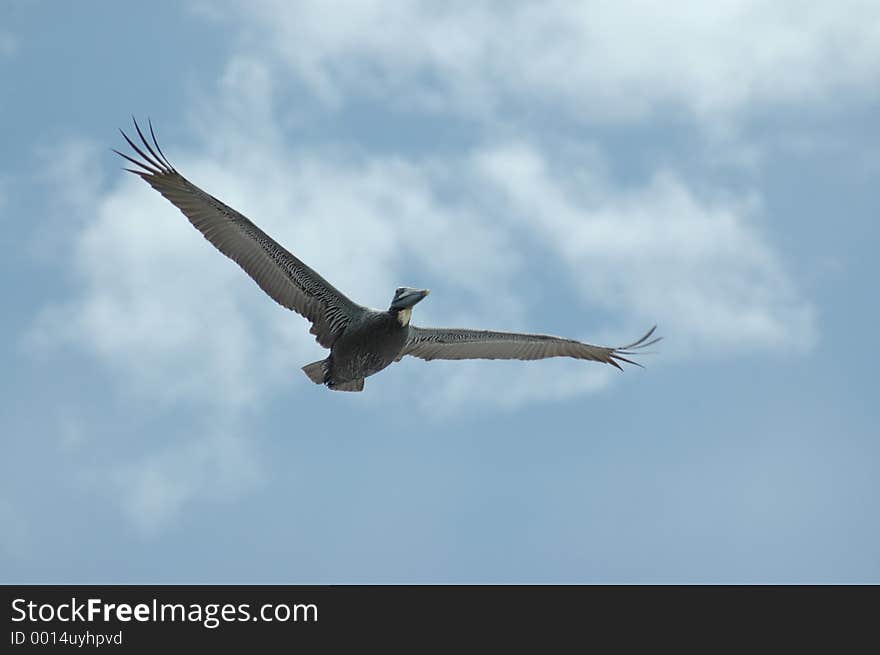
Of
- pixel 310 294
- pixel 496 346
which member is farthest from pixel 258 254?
pixel 496 346

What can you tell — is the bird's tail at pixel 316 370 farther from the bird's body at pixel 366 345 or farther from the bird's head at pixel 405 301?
the bird's head at pixel 405 301

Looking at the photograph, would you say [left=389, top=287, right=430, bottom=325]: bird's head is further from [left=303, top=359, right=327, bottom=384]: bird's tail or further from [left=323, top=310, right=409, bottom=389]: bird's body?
[left=303, top=359, right=327, bottom=384]: bird's tail

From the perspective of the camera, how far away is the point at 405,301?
18250 mm

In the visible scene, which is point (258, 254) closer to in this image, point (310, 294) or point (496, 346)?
point (310, 294)

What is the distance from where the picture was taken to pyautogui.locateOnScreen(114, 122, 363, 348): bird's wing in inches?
708

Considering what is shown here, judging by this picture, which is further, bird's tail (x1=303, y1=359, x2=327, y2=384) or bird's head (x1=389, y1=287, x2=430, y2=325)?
bird's tail (x1=303, y1=359, x2=327, y2=384)

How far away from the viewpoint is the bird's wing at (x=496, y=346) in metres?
20.3

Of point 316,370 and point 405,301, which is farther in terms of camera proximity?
point 316,370

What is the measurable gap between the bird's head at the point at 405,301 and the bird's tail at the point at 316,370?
1.57 meters

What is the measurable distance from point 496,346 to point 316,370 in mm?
3663

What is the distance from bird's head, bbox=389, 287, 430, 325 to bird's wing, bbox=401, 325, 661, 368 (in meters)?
1.19

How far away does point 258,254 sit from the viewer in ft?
61.5
